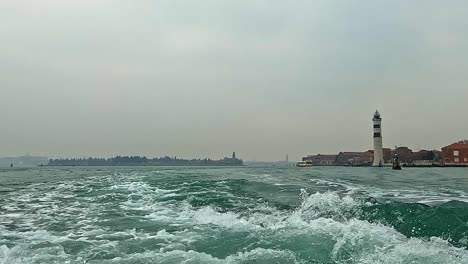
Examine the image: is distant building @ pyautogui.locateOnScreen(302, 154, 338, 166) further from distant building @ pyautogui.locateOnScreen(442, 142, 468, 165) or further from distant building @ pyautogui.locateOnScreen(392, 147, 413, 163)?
distant building @ pyautogui.locateOnScreen(442, 142, 468, 165)

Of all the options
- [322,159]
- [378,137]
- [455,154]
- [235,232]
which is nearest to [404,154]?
[455,154]

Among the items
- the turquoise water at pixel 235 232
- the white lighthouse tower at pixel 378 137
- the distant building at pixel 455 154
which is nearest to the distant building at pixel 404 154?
the distant building at pixel 455 154

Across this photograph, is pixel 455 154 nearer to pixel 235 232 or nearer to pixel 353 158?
pixel 353 158

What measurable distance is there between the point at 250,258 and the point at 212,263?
68cm

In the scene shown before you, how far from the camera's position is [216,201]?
13422 mm

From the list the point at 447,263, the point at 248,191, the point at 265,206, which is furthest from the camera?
the point at 248,191

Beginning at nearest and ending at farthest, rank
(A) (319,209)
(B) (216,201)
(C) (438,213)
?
(C) (438,213) → (A) (319,209) → (B) (216,201)

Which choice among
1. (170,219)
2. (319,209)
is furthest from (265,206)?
(170,219)

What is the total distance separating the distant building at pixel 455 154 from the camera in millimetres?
91812

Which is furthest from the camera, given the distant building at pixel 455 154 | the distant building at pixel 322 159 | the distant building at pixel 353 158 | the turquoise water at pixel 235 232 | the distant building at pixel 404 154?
the distant building at pixel 322 159

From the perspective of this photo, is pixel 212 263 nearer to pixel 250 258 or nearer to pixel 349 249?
pixel 250 258

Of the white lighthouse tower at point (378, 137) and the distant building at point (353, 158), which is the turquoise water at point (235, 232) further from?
the distant building at point (353, 158)

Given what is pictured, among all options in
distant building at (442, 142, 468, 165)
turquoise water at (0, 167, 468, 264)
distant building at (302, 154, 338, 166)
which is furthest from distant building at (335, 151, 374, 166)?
turquoise water at (0, 167, 468, 264)

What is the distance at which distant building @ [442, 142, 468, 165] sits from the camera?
301 ft
